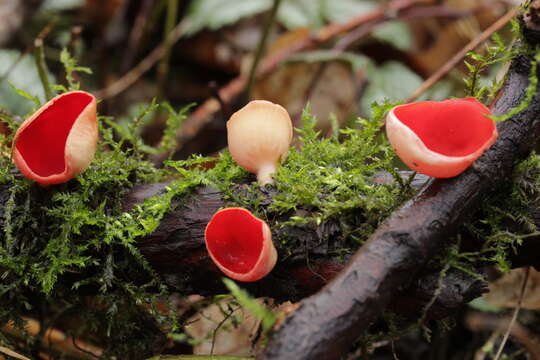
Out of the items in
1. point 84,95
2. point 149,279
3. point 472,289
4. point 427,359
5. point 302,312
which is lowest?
point 427,359

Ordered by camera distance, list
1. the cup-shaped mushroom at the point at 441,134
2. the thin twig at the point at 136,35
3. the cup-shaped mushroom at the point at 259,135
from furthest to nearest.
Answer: the thin twig at the point at 136,35 → the cup-shaped mushroom at the point at 259,135 → the cup-shaped mushroom at the point at 441,134

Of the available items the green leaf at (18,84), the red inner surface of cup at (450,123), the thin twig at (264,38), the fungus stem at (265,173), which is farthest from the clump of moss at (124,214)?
the green leaf at (18,84)

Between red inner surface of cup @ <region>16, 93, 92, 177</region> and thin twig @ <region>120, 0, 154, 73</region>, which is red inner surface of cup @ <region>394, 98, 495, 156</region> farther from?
thin twig @ <region>120, 0, 154, 73</region>

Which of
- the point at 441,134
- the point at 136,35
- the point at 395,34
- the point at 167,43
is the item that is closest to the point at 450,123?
the point at 441,134

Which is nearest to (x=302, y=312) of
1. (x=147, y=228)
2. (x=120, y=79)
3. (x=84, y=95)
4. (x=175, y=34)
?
(x=147, y=228)

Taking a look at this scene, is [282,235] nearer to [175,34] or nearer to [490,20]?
[175,34]

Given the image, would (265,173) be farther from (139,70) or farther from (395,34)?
(395,34)

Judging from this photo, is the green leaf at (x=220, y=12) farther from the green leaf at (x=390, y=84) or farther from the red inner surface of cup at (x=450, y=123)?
the red inner surface of cup at (x=450, y=123)
